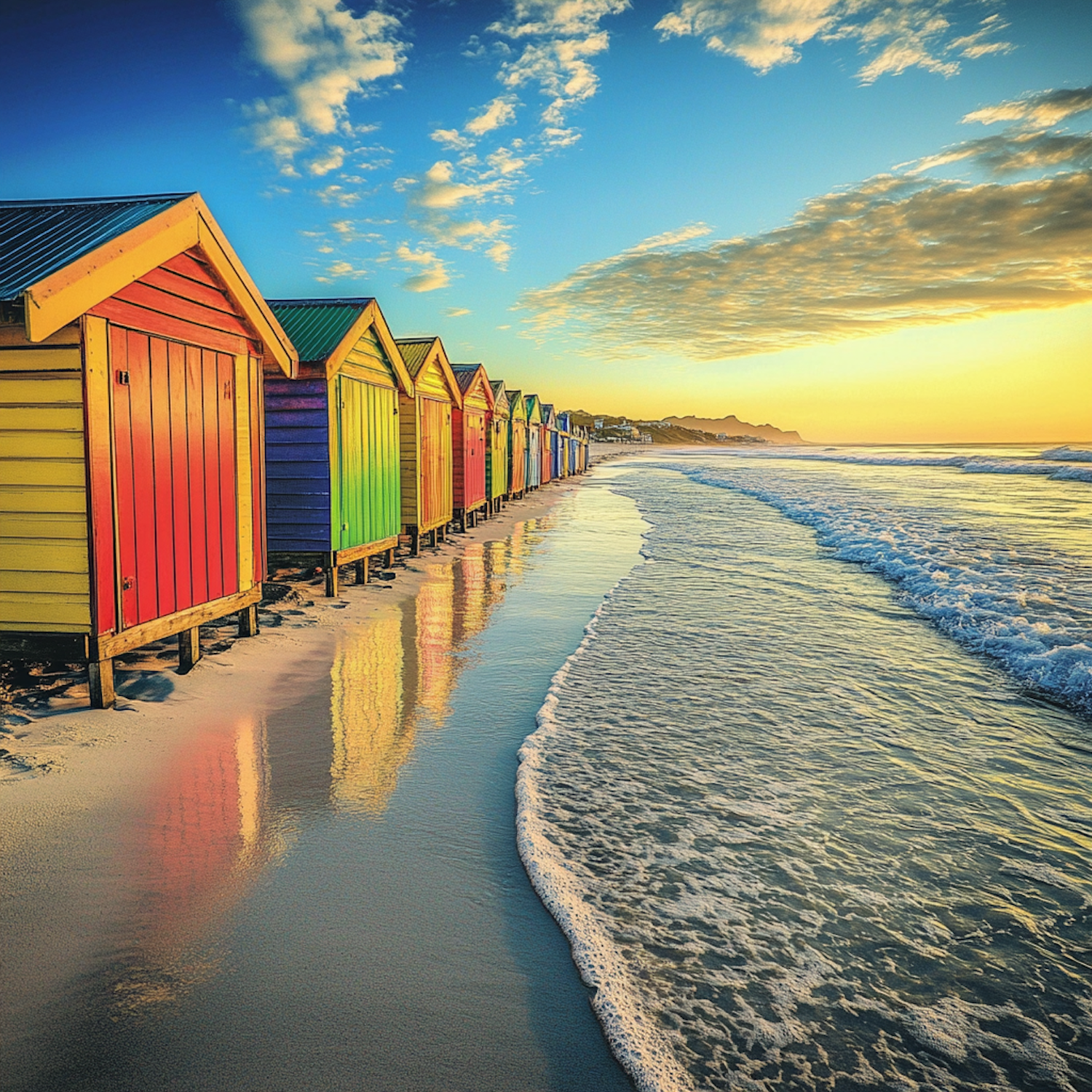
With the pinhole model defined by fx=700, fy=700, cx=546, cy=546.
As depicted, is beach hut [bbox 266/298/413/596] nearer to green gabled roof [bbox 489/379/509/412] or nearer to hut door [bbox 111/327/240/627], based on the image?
hut door [bbox 111/327/240/627]

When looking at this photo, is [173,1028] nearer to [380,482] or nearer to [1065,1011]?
[1065,1011]

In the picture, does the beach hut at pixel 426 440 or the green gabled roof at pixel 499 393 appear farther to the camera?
the green gabled roof at pixel 499 393

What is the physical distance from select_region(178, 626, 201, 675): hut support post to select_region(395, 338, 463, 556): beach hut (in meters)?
6.29

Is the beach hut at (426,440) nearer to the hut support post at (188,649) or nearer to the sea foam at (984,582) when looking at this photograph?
the hut support post at (188,649)

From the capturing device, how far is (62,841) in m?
3.28

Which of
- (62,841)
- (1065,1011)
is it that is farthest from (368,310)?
(1065,1011)

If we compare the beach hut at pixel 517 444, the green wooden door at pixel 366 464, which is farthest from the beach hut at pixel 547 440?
the green wooden door at pixel 366 464

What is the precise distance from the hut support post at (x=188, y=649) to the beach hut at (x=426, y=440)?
6289mm

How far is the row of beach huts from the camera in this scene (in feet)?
15.2

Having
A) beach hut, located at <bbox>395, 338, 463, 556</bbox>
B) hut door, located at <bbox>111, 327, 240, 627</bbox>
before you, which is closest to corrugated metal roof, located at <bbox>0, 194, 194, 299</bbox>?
hut door, located at <bbox>111, 327, 240, 627</bbox>

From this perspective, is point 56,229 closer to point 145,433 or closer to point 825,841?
point 145,433

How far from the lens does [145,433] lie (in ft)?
17.2

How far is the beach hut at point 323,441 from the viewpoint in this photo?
8695mm

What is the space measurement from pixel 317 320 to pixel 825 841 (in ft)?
28.2
